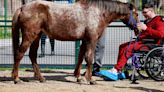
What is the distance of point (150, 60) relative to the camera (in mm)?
8906

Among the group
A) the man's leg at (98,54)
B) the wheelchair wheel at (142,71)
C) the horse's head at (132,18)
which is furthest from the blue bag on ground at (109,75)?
the horse's head at (132,18)

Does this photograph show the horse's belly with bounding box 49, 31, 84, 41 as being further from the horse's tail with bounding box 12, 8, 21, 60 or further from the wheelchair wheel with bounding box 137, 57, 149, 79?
the wheelchair wheel with bounding box 137, 57, 149, 79

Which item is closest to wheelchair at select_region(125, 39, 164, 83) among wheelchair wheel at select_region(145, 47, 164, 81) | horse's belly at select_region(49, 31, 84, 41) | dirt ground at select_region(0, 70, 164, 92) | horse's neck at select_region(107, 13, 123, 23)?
wheelchair wheel at select_region(145, 47, 164, 81)

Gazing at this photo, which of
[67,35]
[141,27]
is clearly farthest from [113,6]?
[67,35]

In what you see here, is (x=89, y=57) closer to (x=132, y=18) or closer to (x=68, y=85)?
(x=68, y=85)

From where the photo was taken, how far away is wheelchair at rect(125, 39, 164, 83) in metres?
8.91

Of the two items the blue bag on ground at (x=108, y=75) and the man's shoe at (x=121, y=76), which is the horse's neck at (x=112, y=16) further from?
the man's shoe at (x=121, y=76)

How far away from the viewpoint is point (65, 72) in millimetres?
10555

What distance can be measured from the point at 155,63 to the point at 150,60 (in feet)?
0.47

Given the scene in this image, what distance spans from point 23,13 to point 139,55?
2.19 m

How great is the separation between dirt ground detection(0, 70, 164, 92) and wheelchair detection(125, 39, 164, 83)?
0.17 m

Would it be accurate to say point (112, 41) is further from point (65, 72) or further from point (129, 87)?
point (129, 87)

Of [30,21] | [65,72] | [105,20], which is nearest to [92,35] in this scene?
[105,20]

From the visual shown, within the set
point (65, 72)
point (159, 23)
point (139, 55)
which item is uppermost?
point (159, 23)
